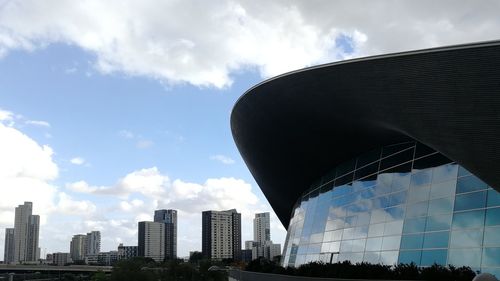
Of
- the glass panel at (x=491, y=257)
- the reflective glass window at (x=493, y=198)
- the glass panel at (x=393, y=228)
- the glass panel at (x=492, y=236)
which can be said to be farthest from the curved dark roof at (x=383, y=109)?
the glass panel at (x=393, y=228)

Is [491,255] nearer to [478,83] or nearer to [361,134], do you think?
[478,83]

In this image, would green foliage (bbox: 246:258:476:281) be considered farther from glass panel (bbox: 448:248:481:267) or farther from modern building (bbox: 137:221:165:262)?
modern building (bbox: 137:221:165:262)

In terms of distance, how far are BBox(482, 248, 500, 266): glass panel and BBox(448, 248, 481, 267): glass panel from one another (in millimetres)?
230

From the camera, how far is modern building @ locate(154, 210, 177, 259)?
14100 cm

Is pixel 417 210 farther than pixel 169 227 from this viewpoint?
No

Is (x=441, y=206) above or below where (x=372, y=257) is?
above

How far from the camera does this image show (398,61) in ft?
61.0

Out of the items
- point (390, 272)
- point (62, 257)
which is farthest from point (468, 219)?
point (62, 257)

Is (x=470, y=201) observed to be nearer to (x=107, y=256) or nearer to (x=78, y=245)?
(x=107, y=256)

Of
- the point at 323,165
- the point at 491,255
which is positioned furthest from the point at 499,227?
the point at 323,165

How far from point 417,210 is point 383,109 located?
481cm

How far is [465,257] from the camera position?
1942 centimetres

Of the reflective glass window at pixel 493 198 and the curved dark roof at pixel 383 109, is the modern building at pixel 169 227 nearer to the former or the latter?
the curved dark roof at pixel 383 109

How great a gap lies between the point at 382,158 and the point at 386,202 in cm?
285
